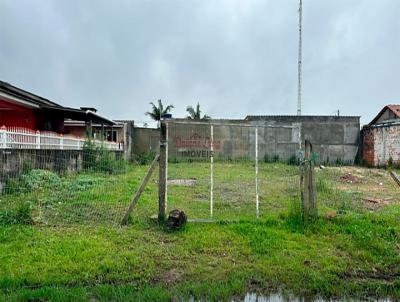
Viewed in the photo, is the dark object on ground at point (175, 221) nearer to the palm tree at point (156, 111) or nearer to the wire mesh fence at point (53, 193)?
the wire mesh fence at point (53, 193)

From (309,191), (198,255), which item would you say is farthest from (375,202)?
(198,255)

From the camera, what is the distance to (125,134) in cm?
1953

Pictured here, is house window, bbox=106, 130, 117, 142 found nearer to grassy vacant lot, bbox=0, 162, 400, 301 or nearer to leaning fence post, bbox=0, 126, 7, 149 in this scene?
leaning fence post, bbox=0, 126, 7, 149

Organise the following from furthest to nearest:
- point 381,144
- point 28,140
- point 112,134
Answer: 1. point 112,134
2. point 381,144
3. point 28,140

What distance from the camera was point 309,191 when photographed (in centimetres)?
483

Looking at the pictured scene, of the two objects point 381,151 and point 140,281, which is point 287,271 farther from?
point 381,151

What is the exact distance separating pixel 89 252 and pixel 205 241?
4.96 ft

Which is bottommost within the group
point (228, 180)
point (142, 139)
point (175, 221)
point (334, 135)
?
point (175, 221)

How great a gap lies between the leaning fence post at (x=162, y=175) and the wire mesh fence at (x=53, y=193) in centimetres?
82

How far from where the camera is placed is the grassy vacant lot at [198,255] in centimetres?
310

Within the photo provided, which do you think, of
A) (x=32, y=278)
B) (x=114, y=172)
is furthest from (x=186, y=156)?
(x=114, y=172)

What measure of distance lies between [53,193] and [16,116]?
9261mm

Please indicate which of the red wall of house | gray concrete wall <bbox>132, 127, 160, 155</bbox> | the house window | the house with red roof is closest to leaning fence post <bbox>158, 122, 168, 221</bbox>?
the red wall of house

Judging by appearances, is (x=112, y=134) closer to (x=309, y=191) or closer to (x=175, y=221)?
(x=175, y=221)
